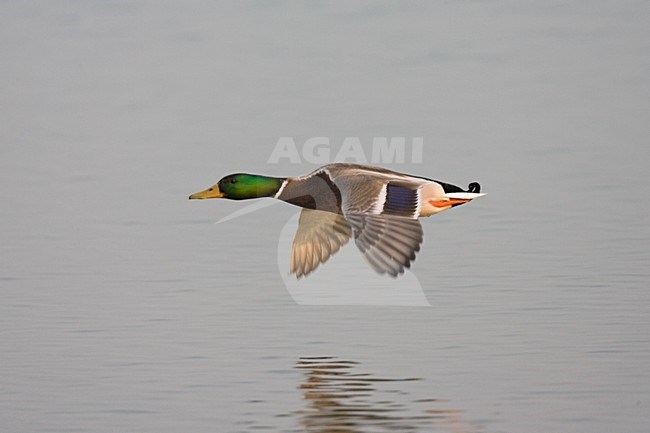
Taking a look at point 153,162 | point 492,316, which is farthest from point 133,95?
point 492,316

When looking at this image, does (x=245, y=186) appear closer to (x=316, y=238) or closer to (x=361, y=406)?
(x=316, y=238)

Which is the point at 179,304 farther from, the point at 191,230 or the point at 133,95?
the point at 133,95

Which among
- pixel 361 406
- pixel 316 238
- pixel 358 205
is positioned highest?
pixel 358 205

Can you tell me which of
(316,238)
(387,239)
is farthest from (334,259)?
(387,239)

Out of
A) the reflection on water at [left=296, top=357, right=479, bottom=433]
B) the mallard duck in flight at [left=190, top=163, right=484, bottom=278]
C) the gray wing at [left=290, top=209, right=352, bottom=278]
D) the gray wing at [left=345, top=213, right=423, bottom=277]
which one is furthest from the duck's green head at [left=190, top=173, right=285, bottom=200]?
the reflection on water at [left=296, top=357, right=479, bottom=433]

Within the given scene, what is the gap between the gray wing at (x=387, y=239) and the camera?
7.64m

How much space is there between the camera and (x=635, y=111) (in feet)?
41.4

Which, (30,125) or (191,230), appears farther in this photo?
(30,125)

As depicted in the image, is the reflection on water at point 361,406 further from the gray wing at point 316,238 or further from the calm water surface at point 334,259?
the gray wing at point 316,238

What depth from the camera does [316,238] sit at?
31.2 ft

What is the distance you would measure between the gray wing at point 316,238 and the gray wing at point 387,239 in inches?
50.9

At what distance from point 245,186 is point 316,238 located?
0.61 metres

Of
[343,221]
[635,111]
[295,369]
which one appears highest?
[635,111]

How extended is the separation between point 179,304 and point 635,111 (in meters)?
5.13
